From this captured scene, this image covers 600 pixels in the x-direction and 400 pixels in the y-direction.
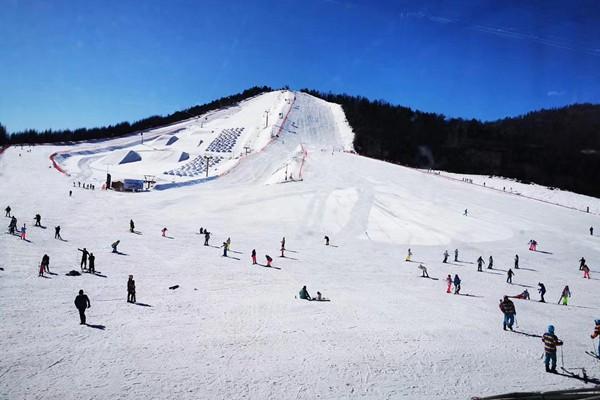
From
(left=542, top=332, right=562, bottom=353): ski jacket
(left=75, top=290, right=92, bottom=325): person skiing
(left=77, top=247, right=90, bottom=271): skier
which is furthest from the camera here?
(left=77, top=247, right=90, bottom=271): skier

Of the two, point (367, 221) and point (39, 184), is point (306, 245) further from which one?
point (39, 184)

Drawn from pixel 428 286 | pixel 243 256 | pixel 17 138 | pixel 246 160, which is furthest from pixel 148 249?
pixel 17 138

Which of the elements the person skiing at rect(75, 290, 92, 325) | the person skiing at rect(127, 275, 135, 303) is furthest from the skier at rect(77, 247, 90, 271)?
the person skiing at rect(75, 290, 92, 325)

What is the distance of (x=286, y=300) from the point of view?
42.7ft

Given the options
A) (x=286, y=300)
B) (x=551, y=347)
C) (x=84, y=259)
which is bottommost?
(x=286, y=300)

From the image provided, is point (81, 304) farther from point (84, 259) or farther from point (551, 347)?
point (551, 347)

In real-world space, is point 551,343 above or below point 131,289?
above

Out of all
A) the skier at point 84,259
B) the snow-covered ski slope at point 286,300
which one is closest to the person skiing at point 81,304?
the snow-covered ski slope at point 286,300

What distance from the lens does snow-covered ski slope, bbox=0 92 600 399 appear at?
747 centimetres

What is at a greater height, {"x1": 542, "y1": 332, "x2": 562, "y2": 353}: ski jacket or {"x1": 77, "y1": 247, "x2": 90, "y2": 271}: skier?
{"x1": 542, "y1": 332, "x2": 562, "y2": 353}: ski jacket

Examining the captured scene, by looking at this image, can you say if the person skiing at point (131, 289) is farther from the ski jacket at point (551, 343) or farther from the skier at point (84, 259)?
the ski jacket at point (551, 343)

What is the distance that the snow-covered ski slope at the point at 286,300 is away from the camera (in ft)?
24.5

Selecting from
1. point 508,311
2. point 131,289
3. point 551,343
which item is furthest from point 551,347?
point 131,289

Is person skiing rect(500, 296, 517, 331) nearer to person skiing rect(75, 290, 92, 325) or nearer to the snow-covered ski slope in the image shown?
the snow-covered ski slope
